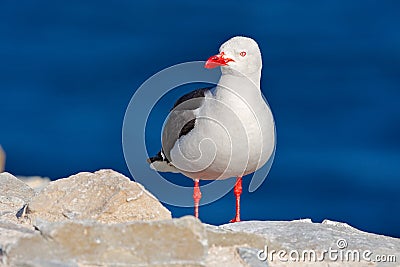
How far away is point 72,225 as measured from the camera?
6.26 metres

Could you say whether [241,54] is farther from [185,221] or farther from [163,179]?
[185,221]

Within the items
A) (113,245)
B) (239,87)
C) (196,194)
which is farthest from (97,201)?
(239,87)

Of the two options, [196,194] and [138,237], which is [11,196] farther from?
[138,237]

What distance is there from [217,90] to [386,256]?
2.77 meters

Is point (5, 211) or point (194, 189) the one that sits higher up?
point (194, 189)

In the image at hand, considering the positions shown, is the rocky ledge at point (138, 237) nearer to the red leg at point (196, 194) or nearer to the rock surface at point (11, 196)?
the rock surface at point (11, 196)

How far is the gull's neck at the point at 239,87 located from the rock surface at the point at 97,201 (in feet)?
5.73

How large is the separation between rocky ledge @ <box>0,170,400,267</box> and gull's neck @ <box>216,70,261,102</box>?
5.03 feet

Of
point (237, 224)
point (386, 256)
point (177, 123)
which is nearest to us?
point (386, 256)

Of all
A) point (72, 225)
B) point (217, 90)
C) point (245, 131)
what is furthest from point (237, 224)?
point (72, 225)

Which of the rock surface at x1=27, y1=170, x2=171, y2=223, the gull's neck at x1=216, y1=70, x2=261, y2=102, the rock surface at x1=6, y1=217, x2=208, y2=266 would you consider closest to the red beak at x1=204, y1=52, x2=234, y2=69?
the gull's neck at x1=216, y1=70, x2=261, y2=102

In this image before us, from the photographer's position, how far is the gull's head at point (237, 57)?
911 cm

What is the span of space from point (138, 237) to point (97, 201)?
1.64 m

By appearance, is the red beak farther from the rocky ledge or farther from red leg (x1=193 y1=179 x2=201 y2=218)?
the rocky ledge
